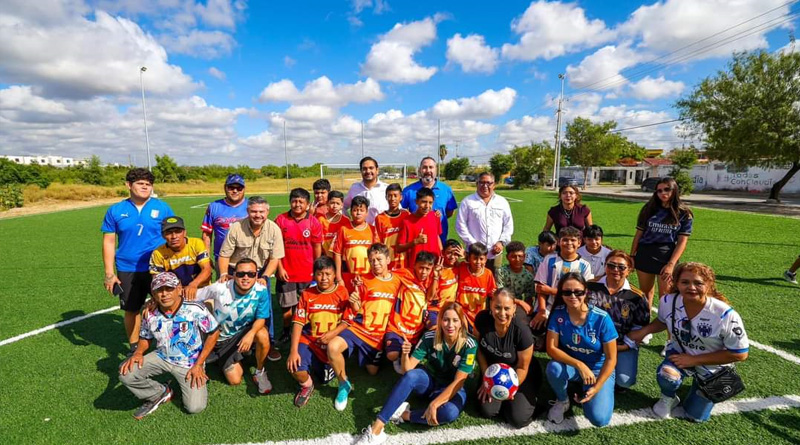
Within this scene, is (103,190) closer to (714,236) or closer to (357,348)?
(357,348)

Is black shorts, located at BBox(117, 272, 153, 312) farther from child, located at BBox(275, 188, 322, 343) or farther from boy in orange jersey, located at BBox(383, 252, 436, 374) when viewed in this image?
boy in orange jersey, located at BBox(383, 252, 436, 374)

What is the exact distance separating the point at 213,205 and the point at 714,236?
529 inches

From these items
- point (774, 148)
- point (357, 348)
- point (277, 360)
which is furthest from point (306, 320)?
point (774, 148)

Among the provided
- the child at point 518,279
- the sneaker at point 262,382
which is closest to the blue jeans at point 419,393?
the sneaker at point 262,382

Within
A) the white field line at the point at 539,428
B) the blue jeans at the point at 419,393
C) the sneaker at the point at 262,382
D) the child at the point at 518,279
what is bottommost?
the white field line at the point at 539,428

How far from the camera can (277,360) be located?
398 centimetres

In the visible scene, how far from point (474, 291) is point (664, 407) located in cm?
182

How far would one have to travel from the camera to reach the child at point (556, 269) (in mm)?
3760

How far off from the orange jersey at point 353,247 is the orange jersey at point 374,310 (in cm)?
57

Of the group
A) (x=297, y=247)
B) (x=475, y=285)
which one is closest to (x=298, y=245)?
(x=297, y=247)

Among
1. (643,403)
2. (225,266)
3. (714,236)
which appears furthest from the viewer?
(714,236)

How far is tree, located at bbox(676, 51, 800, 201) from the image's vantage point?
54.8 feet

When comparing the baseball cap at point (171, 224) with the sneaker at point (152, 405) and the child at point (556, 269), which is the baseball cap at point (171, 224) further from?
the child at point (556, 269)

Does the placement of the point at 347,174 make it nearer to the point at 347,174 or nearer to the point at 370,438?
the point at 347,174
